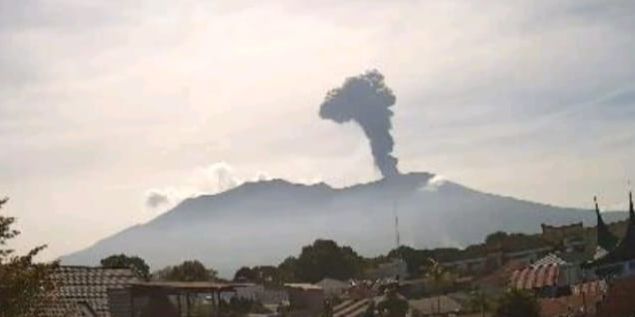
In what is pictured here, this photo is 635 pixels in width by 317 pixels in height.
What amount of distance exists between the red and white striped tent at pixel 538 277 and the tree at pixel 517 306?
62.2ft

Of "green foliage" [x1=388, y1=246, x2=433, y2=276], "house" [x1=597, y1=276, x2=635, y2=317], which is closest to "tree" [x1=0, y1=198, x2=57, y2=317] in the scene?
"house" [x1=597, y1=276, x2=635, y2=317]

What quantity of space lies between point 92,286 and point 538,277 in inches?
1616

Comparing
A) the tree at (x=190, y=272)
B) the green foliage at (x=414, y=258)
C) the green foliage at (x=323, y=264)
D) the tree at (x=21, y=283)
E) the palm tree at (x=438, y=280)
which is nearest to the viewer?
the tree at (x=21, y=283)

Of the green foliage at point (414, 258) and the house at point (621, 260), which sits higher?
the green foliage at point (414, 258)

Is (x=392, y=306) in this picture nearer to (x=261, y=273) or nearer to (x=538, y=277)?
(x=538, y=277)

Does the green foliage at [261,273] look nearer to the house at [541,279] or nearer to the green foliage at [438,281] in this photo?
the green foliage at [438,281]

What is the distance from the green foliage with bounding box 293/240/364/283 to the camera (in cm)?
12850

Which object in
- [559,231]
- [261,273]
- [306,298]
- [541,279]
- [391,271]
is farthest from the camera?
[559,231]

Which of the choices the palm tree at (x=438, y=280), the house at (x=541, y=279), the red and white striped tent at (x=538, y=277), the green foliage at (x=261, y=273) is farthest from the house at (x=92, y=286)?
the green foliage at (x=261, y=273)

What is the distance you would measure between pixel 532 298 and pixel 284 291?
5318cm

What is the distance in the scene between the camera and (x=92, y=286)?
3712 centimetres

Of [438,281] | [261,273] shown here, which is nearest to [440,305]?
[438,281]

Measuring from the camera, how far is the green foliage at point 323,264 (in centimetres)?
12850

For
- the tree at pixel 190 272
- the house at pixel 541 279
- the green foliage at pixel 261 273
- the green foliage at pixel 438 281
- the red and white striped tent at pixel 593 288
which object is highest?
the green foliage at pixel 261 273
